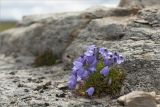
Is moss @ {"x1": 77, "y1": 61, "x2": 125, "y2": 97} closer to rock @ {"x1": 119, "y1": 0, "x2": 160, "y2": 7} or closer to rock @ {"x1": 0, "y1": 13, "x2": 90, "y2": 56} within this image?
rock @ {"x1": 119, "y1": 0, "x2": 160, "y2": 7}

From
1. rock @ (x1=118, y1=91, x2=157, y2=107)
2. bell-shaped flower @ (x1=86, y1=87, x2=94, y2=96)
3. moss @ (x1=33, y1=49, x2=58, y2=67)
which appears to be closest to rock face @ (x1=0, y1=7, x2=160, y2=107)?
bell-shaped flower @ (x1=86, y1=87, x2=94, y2=96)

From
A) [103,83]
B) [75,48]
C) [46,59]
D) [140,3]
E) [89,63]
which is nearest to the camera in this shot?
[103,83]

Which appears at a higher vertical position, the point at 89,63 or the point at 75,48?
the point at 89,63

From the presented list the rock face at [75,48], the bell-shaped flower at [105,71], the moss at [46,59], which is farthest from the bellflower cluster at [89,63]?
the moss at [46,59]

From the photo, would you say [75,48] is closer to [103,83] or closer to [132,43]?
[132,43]

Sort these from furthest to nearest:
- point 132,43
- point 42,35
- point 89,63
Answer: point 42,35, point 132,43, point 89,63

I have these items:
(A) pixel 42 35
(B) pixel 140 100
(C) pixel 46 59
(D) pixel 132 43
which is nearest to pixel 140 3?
(C) pixel 46 59

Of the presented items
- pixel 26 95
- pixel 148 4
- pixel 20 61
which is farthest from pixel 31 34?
pixel 26 95
